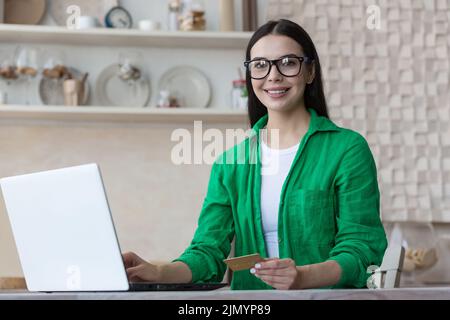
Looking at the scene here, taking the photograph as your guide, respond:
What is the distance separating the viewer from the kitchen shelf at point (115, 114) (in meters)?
3.49

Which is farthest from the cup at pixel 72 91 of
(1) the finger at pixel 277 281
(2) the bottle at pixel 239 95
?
(1) the finger at pixel 277 281

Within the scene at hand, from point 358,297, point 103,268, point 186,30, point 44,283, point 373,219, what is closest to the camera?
point 358,297

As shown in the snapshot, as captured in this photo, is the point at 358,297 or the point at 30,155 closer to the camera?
the point at 358,297

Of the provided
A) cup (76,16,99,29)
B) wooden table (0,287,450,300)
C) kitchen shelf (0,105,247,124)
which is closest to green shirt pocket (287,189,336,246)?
wooden table (0,287,450,300)

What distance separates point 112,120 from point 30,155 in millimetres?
403

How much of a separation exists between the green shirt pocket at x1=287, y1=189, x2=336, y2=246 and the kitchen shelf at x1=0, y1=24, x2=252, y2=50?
188 cm

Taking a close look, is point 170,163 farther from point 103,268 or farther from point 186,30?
point 103,268

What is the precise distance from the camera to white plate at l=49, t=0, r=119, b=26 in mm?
3754

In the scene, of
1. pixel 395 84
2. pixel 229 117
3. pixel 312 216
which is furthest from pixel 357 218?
pixel 395 84

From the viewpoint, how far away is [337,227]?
186 centimetres

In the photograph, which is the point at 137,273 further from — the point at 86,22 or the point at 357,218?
the point at 86,22

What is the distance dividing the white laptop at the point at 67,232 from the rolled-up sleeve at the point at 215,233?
0.37m

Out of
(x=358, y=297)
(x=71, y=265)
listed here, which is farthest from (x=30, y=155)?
(x=358, y=297)

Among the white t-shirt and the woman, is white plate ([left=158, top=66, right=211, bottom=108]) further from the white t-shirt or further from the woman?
the white t-shirt
